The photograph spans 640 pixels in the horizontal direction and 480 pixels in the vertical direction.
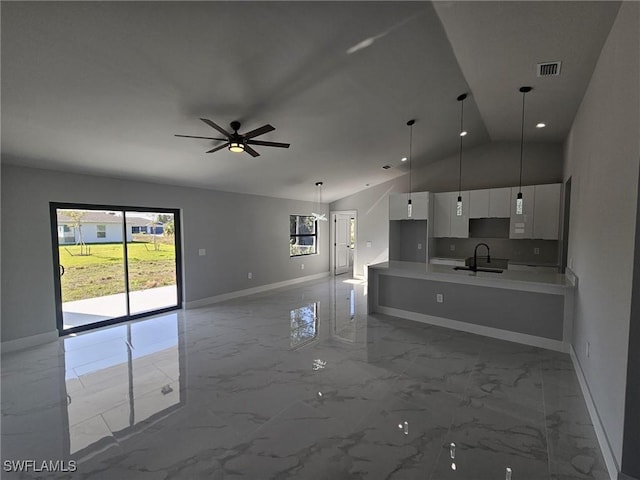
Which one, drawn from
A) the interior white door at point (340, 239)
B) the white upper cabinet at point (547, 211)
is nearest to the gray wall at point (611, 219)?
the white upper cabinet at point (547, 211)

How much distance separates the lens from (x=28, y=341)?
3734 mm

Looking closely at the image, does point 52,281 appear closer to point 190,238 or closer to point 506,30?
point 190,238

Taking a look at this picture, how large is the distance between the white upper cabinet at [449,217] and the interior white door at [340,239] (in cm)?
324

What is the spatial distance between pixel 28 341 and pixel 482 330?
19.6 ft

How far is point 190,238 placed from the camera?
5516mm

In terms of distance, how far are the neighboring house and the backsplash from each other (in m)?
Answer: 5.78

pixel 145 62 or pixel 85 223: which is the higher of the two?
pixel 145 62


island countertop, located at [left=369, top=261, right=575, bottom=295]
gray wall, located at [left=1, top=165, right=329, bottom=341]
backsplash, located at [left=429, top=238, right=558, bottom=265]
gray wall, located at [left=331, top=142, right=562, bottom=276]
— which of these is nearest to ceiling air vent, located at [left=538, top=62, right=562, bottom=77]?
island countertop, located at [left=369, top=261, right=575, bottom=295]

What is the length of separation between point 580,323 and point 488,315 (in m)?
1.09

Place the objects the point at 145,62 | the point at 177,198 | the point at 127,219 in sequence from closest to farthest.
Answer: the point at 145,62 < the point at 127,219 < the point at 177,198

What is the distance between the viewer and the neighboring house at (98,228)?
4.14m

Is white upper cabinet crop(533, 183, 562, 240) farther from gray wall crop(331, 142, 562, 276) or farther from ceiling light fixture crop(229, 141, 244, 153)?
ceiling light fixture crop(229, 141, 244, 153)

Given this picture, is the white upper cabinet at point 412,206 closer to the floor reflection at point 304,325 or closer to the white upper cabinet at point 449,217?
the white upper cabinet at point 449,217

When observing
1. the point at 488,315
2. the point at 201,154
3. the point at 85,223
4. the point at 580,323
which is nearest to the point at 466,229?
the point at 488,315
